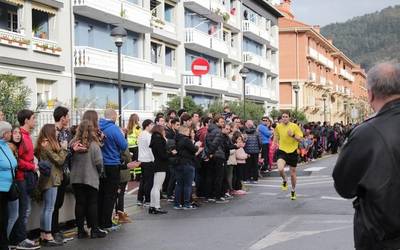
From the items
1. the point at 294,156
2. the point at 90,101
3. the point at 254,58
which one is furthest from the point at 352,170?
the point at 254,58

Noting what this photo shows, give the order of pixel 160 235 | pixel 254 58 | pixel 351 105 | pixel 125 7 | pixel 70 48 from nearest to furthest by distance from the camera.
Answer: pixel 160 235 → pixel 70 48 → pixel 125 7 → pixel 254 58 → pixel 351 105

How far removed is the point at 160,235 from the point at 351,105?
95400mm

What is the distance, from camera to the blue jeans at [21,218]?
8602 mm

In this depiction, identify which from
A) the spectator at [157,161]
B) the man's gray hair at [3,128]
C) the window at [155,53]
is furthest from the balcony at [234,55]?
the man's gray hair at [3,128]

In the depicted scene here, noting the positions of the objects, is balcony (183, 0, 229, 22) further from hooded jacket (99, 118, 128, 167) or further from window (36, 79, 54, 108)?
Result: hooded jacket (99, 118, 128, 167)

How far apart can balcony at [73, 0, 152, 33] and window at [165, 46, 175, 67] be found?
4.81 m

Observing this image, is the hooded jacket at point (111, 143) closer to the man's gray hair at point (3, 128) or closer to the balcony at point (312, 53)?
the man's gray hair at point (3, 128)

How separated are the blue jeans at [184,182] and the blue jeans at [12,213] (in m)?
5.17

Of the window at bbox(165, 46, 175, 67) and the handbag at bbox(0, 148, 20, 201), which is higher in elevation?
the window at bbox(165, 46, 175, 67)

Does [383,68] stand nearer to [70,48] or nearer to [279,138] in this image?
[279,138]

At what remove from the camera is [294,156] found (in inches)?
583

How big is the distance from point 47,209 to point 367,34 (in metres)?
167

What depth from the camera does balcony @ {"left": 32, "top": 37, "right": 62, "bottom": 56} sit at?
81.7 feet

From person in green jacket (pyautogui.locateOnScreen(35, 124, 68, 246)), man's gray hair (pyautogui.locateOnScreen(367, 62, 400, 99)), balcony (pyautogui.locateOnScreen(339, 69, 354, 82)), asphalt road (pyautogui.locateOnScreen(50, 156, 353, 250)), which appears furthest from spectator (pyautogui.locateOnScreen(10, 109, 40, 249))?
balcony (pyautogui.locateOnScreen(339, 69, 354, 82))
